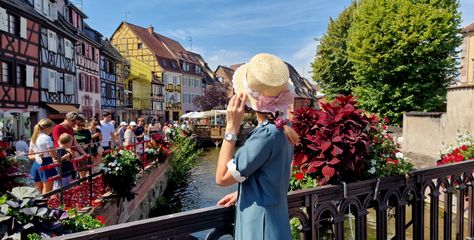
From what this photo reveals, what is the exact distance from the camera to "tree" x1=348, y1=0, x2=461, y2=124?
21188mm

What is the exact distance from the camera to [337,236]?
247 cm

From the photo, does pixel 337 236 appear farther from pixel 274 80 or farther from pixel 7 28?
pixel 7 28

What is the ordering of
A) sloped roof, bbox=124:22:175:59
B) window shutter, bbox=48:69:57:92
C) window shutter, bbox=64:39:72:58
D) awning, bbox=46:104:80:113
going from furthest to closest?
1. sloped roof, bbox=124:22:175:59
2. window shutter, bbox=64:39:72:58
3. awning, bbox=46:104:80:113
4. window shutter, bbox=48:69:57:92

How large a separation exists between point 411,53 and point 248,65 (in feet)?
71.5

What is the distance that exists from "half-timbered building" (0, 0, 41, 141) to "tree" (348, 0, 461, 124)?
718 inches

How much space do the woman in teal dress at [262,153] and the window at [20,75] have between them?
22231 millimetres

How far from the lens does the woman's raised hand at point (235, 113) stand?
1830 mm

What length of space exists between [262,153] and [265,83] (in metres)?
0.32

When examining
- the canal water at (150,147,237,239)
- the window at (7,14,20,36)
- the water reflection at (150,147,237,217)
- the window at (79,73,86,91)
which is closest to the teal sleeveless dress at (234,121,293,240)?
the canal water at (150,147,237,239)

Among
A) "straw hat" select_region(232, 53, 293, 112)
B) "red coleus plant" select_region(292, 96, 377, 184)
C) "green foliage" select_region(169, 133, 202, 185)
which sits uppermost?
"straw hat" select_region(232, 53, 293, 112)

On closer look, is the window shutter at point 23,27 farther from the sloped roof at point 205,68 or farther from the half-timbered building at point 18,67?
the sloped roof at point 205,68

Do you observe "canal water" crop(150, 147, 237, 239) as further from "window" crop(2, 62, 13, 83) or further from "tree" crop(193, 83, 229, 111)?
"tree" crop(193, 83, 229, 111)

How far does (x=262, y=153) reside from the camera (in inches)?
69.2

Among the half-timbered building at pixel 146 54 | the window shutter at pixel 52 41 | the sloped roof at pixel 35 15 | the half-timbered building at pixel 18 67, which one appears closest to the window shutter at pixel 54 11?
the sloped roof at pixel 35 15
